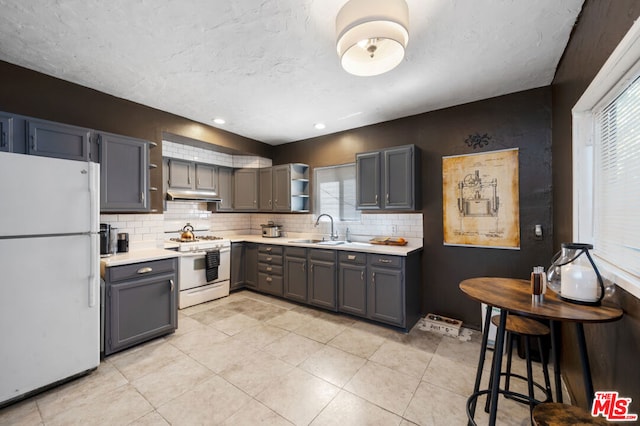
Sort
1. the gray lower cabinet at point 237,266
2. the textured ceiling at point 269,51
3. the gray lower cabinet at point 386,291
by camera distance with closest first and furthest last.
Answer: the textured ceiling at point 269,51 → the gray lower cabinet at point 386,291 → the gray lower cabinet at point 237,266

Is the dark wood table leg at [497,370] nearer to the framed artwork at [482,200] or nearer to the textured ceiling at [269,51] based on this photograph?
the framed artwork at [482,200]

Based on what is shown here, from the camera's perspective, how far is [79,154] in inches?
100

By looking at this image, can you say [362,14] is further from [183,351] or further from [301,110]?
[183,351]

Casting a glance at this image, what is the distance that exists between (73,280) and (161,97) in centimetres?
212

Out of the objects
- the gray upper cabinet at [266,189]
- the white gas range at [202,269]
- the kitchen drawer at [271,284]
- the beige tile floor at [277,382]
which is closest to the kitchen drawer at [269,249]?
the kitchen drawer at [271,284]

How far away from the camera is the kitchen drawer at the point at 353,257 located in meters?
3.22

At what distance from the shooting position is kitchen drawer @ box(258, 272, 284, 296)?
159 inches

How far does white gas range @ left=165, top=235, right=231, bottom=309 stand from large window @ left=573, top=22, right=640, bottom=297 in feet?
13.3

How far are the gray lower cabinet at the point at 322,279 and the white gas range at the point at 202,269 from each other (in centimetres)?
145

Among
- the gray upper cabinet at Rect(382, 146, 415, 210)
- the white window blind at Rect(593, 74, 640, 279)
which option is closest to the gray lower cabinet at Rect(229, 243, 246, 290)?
the gray upper cabinet at Rect(382, 146, 415, 210)

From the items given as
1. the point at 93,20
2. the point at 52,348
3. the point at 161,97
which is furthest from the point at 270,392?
the point at 161,97

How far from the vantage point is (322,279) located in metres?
3.57

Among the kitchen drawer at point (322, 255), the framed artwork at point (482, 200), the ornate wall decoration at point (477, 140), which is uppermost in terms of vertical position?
the ornate wall decoration at point (477, 140)

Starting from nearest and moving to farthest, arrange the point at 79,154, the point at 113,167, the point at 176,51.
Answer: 1. the point at 176,51
2. the point at 79,154
3. the point at 113,167
